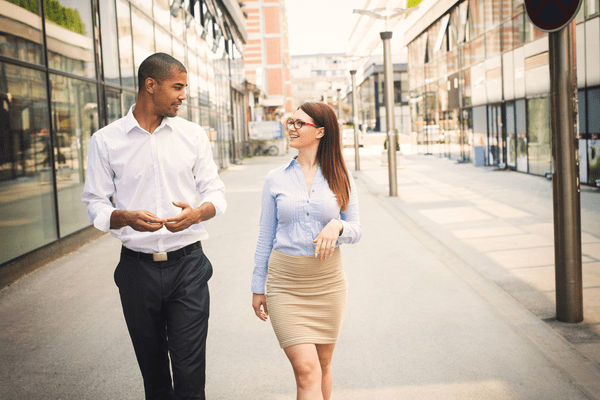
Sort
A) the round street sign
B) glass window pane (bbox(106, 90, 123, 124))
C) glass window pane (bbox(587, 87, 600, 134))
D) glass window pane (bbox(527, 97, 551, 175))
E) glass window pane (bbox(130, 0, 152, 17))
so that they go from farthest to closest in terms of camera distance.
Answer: glass window pane (bbox(527, 97, 551, 175))
glass window pane (bbox(130, 0, 152, 17))
glass window pane (bbox(587, 87, 600, 134))
glass window pane (bbox(106, 90, 123, 124))
the round street sign

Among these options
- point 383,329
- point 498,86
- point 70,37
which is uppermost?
point 498,86

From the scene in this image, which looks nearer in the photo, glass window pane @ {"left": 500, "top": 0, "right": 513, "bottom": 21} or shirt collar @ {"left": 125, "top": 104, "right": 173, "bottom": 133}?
shirt collar @ {"left": 125, "top": 104, "right": 173, "bottom": 133}

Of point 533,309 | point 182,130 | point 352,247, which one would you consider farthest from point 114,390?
point 352,247

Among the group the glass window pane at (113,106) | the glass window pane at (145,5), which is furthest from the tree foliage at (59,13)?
the glass window pane at (145,5)

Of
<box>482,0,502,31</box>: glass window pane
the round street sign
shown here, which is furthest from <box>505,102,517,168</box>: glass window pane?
the round street sign

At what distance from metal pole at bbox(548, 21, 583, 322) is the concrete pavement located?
31cm

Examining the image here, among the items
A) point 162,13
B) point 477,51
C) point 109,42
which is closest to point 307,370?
point 109,42

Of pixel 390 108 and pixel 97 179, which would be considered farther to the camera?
pixel 390 108

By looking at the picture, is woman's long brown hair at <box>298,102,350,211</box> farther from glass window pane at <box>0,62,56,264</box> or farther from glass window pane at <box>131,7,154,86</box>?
glass window pane at <box>131,7,154,86</box>

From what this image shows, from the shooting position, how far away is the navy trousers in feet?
9.50

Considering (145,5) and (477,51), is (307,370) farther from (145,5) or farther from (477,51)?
(477,51)

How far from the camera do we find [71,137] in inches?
408

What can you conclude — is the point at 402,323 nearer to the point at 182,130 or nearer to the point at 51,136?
the point at 182,130

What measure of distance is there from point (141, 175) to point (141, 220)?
0.31 meters
